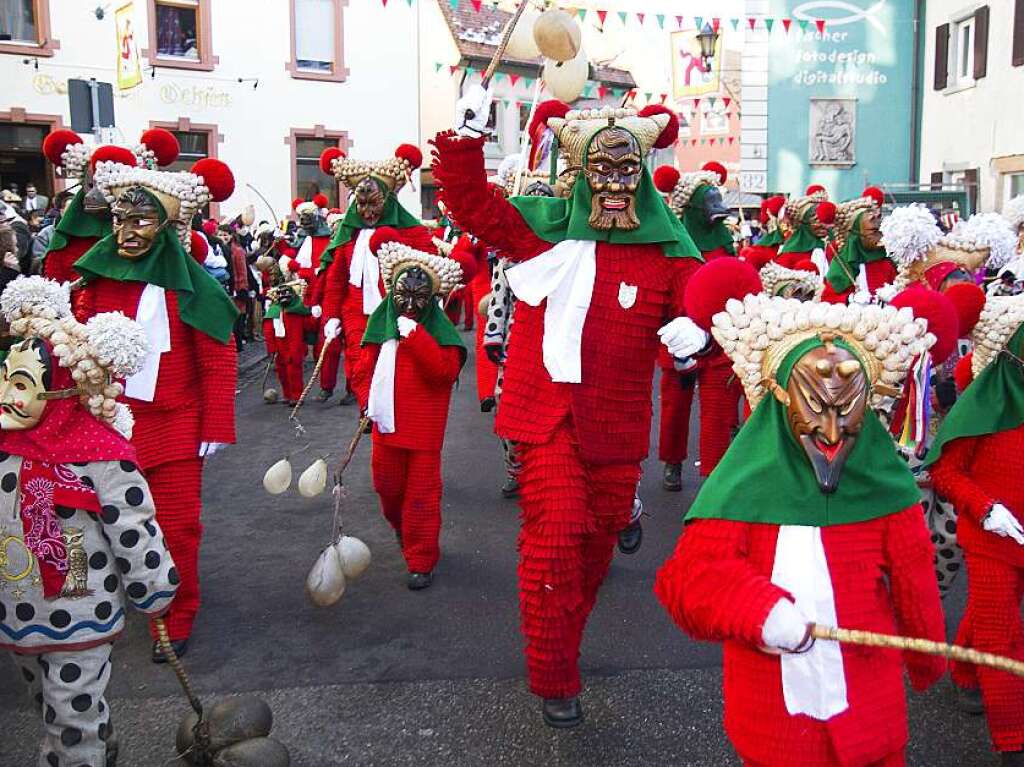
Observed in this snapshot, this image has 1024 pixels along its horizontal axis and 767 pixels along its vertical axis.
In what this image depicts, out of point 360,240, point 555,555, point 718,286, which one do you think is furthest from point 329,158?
point 718,286

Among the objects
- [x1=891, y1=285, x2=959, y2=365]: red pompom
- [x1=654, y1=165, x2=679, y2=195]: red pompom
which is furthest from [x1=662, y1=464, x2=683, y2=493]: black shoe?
[x1=891, y1=285, x2=959, y2=365]: red pompom

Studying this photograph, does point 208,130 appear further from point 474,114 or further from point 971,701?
point 971,701

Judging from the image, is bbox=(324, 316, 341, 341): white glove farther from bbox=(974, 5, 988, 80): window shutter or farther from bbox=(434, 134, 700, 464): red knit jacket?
bbox=(974, 5, 988, 80): window shutter

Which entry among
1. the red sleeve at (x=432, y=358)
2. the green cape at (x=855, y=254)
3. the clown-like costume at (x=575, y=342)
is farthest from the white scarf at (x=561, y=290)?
the green cape at (x=855, y=254)

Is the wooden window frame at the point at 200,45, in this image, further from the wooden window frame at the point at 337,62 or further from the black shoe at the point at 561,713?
the black shoe at the point at 561,713

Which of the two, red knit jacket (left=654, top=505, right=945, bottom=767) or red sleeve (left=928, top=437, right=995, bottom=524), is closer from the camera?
red knit jacket (left=654, top=505, right=945, bottom=767)

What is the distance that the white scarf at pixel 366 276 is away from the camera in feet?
24.9

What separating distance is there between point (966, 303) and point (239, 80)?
20.9m

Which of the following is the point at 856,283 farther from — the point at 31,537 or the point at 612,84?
the point at 612,84

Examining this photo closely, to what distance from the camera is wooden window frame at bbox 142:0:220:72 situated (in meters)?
21.2

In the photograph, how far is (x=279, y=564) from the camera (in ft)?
18.8

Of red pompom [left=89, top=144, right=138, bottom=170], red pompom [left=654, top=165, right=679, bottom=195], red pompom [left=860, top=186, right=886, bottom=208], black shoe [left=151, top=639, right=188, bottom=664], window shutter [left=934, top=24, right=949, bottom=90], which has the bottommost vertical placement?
black shoe [left=151, top=639, right=188, bottom=664]

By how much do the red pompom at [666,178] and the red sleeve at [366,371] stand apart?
2569mm

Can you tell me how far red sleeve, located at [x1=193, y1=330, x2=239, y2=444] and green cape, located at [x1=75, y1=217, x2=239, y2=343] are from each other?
55 mm
